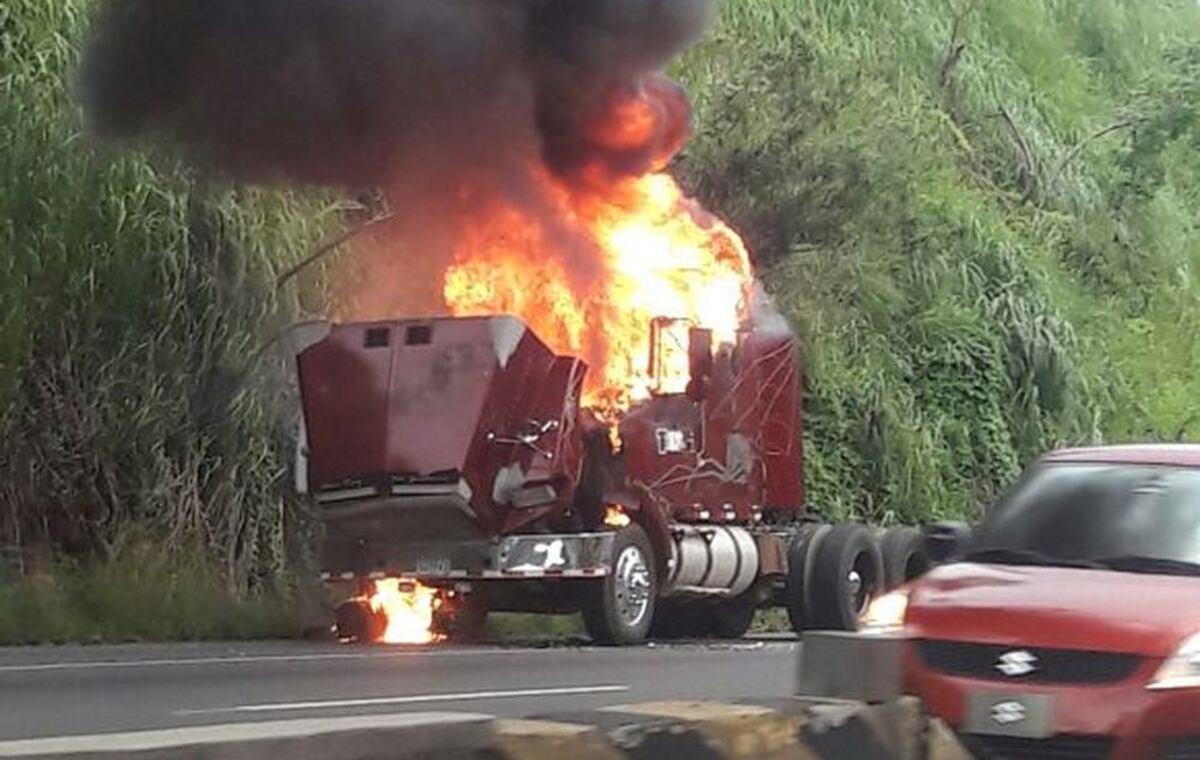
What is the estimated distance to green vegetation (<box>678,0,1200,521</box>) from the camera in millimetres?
26703

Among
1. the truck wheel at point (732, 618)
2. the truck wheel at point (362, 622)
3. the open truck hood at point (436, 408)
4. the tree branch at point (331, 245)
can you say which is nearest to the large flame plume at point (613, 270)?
the tree branch at point (331, 245)

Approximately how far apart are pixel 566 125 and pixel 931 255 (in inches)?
416

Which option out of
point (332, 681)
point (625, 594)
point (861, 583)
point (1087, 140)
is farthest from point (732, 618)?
point (1087, 140)

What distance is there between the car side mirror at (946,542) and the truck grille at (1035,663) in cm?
98

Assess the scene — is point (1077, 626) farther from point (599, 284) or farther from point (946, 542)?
point (599, 284)

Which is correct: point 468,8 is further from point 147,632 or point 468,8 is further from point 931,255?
point 931,255

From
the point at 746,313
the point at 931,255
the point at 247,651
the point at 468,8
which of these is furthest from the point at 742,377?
the point at 931,255

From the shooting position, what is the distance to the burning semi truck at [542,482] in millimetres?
18234

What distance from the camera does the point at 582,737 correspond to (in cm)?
660

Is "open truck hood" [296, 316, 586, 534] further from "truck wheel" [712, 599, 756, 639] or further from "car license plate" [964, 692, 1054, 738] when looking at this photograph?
"car license plate" [964, 692, 1054, 738]

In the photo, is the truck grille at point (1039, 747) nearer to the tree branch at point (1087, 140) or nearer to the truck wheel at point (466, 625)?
the truck wheel at point (466, 625)

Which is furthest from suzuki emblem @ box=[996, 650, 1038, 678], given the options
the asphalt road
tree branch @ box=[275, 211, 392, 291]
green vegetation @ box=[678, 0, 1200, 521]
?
green vegetation @ box=[678, 0, 1200, 521]

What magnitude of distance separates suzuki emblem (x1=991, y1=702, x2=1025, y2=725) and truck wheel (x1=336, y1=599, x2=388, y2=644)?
1114 centimetres

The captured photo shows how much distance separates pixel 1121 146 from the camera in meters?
37.0
